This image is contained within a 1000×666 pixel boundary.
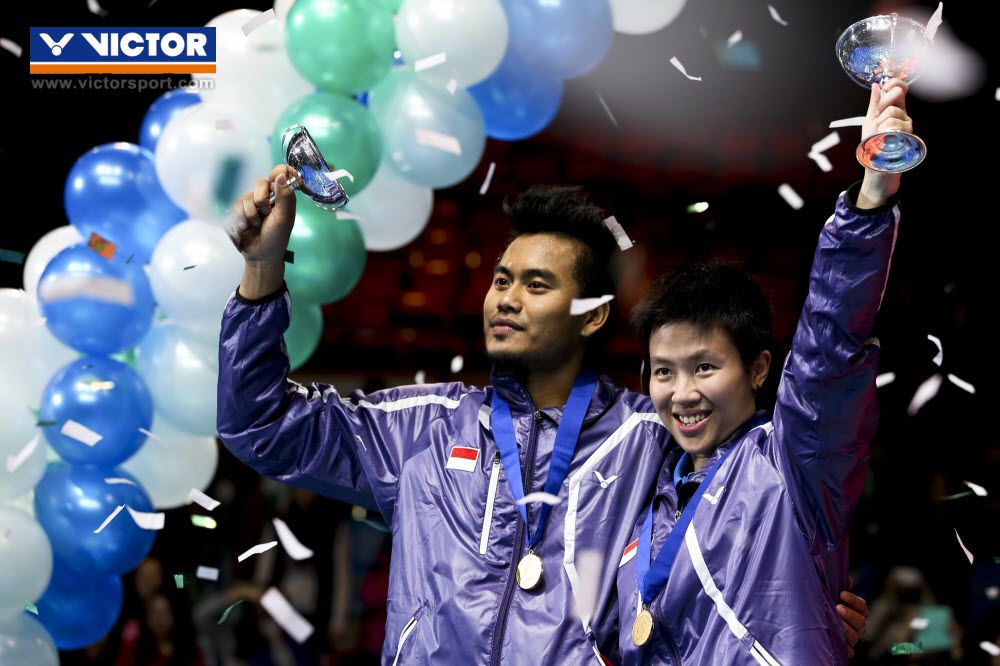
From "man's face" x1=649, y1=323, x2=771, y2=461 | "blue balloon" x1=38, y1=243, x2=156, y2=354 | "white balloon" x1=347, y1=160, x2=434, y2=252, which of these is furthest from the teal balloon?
"man's face" x1=649, y1=323, x2=771, y2=461

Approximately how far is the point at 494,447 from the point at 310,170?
71cm

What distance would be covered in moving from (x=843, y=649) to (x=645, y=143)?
16.4ft

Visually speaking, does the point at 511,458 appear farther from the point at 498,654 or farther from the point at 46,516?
the point at 46,516

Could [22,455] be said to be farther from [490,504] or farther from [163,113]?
[490,504]

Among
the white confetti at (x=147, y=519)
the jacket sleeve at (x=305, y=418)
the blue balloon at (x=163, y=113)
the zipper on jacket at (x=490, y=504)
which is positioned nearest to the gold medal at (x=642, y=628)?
the zipper on jacket at (x=490, y=504)

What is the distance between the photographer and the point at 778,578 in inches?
74.6

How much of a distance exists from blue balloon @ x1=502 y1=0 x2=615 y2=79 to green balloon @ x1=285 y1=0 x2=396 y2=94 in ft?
1.17

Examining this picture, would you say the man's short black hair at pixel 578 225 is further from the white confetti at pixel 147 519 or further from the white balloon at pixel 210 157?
the white confetti at pixel 147 519

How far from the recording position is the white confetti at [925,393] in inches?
177

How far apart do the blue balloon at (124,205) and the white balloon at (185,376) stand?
11.5 inches

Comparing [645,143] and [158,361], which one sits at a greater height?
[645,143]

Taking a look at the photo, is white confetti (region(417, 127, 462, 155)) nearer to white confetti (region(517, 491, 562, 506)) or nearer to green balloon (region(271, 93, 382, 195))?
green balloon (region(271, 93, 382, 195))

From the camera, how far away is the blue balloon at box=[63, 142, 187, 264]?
3.21 m

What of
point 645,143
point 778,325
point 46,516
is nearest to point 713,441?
point 46,516
